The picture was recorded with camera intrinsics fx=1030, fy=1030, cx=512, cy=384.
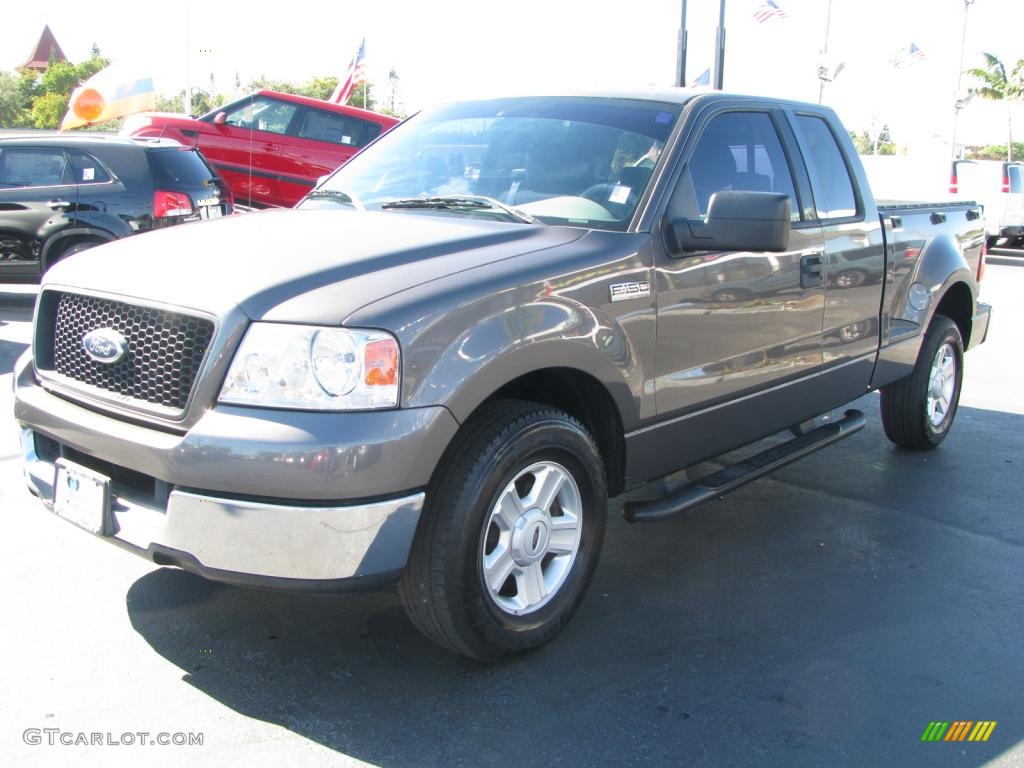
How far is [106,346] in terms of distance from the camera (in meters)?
3.09

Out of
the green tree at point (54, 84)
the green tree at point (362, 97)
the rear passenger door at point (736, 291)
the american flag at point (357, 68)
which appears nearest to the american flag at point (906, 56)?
the american flag at point (357, 68)

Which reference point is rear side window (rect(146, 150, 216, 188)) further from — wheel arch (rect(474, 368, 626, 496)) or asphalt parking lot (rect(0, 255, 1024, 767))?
wheel arch (rect(474, 368, 626, 496))

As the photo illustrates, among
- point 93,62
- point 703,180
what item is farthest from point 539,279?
point 93,62

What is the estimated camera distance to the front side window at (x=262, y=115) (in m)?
14.6

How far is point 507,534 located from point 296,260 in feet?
3.49

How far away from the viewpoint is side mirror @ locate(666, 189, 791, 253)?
11.6ft

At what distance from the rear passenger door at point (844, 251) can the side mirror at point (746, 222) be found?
3.46 feet

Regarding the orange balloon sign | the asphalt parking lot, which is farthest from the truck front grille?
the orange balloon sign

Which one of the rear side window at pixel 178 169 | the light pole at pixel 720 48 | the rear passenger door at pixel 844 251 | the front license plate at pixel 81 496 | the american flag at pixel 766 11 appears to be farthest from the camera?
the american flag at pixel 766 11

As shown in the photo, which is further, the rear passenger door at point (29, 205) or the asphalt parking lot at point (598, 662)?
the rear passenger door at point (29, 205)

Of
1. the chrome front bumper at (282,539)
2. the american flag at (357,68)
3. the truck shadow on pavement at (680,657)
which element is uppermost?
the american flag at (357,68)

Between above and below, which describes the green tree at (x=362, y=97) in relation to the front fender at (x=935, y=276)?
above

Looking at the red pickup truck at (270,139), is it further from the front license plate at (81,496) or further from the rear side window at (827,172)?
the front license plate at (81,496)

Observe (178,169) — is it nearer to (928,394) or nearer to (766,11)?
(928,394)
